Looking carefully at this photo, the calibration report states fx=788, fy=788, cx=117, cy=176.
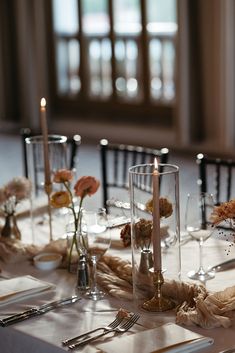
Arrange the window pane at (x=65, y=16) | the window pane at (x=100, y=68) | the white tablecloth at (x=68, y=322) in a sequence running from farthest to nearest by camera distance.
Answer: the window pane at (x=65, y=16) → the window pane at (x=100, y=68) → the white tablecloth at (x=68, y=322)

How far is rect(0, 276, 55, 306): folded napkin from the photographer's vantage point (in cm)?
240

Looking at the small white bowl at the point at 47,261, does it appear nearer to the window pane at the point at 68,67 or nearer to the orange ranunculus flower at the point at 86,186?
the orange ranunculus flower at the point at 86,186

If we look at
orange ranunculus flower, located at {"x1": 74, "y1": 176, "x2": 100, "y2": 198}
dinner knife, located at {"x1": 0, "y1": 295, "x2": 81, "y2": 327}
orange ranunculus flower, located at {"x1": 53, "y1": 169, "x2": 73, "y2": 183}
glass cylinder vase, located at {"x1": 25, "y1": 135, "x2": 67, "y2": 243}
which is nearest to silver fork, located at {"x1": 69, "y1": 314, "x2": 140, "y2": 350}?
dinner knife, located at {"x1": 0, "y1": 295, "x2": 81, "y2": 327}

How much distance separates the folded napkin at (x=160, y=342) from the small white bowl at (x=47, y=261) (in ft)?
2.17

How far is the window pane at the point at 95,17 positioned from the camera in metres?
8.85

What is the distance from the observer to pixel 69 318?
2.28m

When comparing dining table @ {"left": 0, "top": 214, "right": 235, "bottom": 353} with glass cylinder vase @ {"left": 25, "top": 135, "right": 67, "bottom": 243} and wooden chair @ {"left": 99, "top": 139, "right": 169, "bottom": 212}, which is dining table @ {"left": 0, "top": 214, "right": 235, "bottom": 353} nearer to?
glass cylinder vase @ {"left": 25, "top": 135, "right": 67, "bottom": 243}

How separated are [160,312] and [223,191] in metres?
3.94

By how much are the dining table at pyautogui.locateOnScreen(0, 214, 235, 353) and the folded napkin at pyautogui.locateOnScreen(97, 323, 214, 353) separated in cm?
2

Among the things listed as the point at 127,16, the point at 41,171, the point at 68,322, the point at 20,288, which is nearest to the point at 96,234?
the point at 20,288

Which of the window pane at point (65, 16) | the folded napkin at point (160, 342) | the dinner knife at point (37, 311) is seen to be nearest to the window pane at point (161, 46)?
the window pane at point (65, 16)

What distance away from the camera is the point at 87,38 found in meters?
9.16

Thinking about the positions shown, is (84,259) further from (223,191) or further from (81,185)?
(223,191)

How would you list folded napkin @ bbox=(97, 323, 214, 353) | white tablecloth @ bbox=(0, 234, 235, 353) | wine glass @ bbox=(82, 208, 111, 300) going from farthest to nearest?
wine glass @ bbox=(82, 208, 111, 300) → white tablecloth @ bbox=(0, 234, 235, 353) → folded napkin @ bbox=(97, 323, 214, 353)
